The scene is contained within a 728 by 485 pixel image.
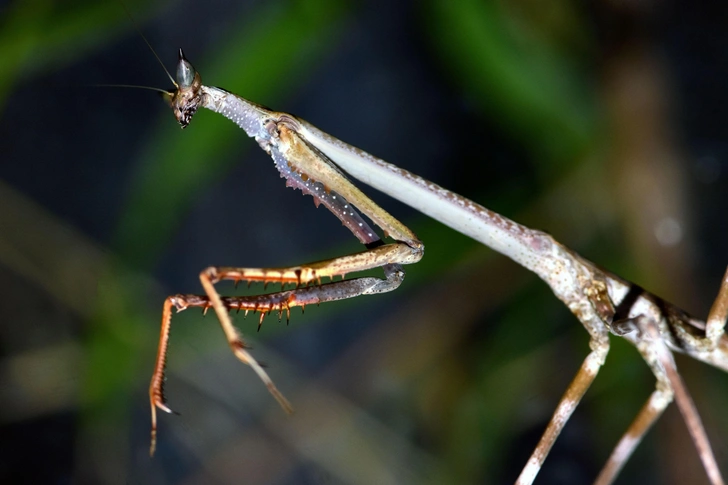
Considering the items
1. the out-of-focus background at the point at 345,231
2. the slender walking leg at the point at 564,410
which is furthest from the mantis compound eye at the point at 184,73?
the slender walking leg at the point at 564,410

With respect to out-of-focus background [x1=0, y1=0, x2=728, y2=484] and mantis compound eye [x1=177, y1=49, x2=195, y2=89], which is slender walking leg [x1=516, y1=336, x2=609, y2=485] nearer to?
out-of-focus background [x1=0, y1=0, x2=728, y2=484]

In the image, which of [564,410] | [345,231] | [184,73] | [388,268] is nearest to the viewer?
[184,73]

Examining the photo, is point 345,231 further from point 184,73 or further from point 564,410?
point 184,73

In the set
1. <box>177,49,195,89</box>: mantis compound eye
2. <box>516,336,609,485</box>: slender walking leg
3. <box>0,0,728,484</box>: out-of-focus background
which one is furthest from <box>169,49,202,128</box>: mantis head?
<box>516,336,609,485</box>: slender walking leg

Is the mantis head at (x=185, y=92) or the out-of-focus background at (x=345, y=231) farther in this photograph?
the out-of-focus background at (x=345, y=231)

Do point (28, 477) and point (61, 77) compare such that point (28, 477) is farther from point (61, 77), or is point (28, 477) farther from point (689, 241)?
point (689, 241)

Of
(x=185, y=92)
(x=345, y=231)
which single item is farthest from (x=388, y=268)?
(x=345, y=231)

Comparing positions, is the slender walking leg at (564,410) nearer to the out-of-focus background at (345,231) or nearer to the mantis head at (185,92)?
the out-of-focus background at (345,231)
